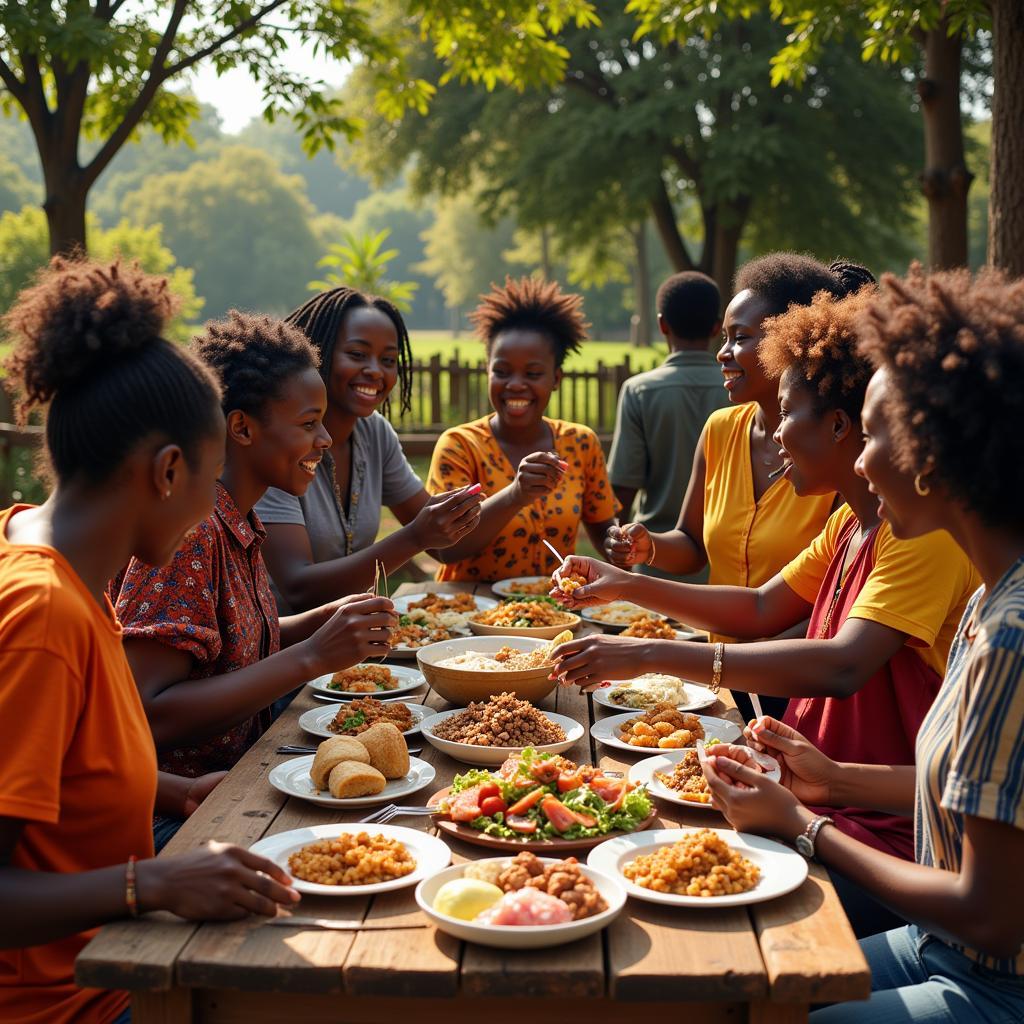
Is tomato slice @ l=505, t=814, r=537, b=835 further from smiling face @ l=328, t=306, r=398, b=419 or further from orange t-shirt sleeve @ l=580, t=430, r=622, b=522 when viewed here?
orange t-shirt sleeve @ l=580, t=430, r=622, b=522

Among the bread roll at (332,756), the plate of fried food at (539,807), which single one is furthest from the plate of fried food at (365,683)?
the plate of fried food at (539,807)

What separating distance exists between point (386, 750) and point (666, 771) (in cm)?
75

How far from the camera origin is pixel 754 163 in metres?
19.7

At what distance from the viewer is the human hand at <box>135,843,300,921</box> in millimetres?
2137

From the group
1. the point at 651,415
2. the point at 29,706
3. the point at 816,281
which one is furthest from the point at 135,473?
the point at 651,415

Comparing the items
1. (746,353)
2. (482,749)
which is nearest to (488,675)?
(482,749)

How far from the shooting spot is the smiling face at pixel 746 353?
182 inches

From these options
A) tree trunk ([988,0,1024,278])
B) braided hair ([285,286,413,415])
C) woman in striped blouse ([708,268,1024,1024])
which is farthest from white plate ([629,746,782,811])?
tree trunk ([988,0,1024,278])

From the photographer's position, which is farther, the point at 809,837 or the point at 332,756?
the point at 332,756

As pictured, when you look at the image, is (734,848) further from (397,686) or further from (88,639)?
(397,686)

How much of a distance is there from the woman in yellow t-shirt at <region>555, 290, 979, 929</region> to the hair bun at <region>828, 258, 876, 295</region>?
1021mm

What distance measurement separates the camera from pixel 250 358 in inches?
149

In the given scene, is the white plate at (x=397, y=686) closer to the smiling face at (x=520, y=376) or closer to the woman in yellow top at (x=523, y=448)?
the woman in yellow top at (x=523, y=448)

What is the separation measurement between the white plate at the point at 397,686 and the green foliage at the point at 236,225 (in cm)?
8229
